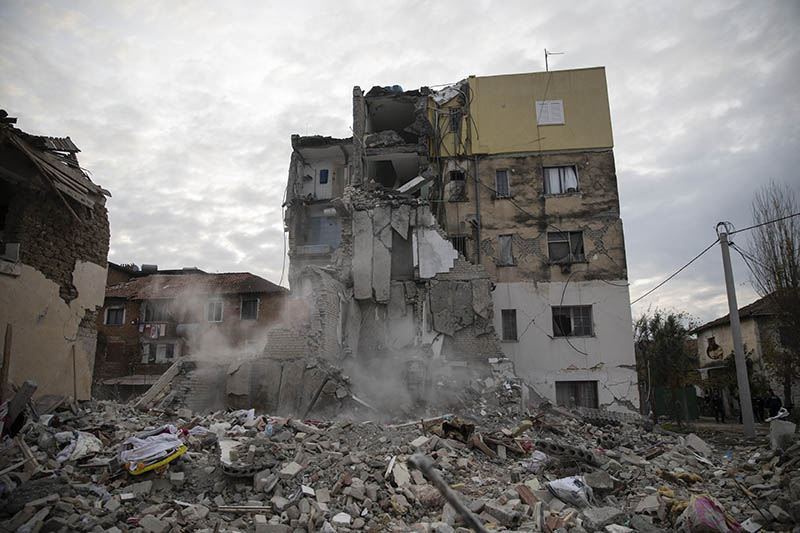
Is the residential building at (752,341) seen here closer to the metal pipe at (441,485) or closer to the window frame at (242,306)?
the metal pipe at (441,485)

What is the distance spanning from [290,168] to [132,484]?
831 inches

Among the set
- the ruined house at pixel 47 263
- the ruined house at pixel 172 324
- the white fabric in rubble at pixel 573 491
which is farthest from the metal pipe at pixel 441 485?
the ruined house at pixel 172 324

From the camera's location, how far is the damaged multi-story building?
16.2 m

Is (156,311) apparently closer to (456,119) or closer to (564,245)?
(456,119)

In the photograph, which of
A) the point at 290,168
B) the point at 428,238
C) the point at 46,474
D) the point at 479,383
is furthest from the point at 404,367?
the point at 290,168

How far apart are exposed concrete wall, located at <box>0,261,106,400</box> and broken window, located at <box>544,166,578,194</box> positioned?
52.4 feet

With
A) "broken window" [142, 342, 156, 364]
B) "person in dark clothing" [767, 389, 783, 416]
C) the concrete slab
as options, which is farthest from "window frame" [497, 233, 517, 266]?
"broken window" [142, 342, 156, 364]

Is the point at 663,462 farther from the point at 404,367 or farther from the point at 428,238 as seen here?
the point at 428,238

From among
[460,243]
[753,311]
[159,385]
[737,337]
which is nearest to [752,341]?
[753,311]

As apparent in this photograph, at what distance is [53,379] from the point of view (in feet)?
28.3

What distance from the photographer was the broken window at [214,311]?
88.7 ft

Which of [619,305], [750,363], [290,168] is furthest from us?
[290,168]

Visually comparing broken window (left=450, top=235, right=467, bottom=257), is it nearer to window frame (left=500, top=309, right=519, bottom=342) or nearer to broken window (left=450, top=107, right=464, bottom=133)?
window frame (left=500, top=309, right=519, bottom=342)

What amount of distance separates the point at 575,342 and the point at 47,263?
16.2 meters
